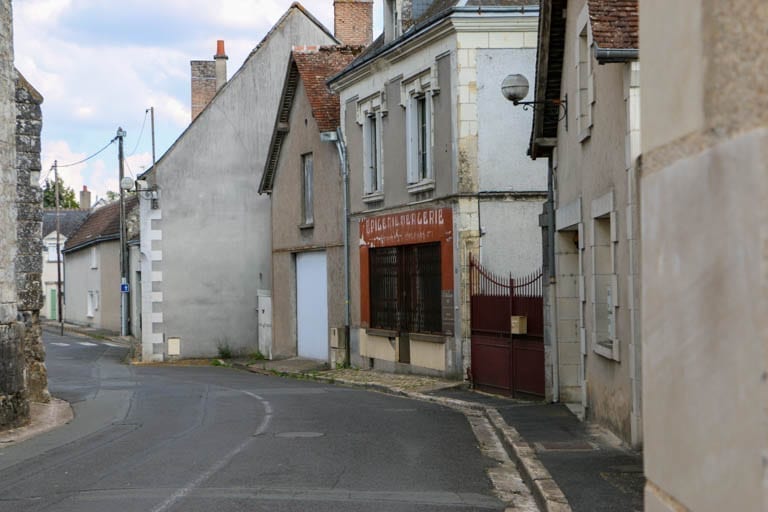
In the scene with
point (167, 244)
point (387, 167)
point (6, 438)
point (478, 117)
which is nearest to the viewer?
point (6, 438)

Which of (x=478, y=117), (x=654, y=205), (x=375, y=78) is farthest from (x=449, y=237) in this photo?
(x=654, y=205)

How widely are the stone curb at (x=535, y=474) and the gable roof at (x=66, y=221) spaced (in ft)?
224

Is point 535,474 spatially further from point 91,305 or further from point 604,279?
point 91,305

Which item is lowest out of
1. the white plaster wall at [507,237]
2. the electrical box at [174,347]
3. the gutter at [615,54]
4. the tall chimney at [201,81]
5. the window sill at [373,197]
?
the electrical box at [174,347]

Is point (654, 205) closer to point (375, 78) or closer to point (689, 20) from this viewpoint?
point (689, 20)

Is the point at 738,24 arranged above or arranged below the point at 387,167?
below

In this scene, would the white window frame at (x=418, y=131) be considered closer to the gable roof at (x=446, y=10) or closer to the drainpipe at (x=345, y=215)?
the gable roof at (x=446, y=10)

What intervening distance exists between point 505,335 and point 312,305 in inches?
435

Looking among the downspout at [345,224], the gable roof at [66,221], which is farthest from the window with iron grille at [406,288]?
the gable roof at [66,221]

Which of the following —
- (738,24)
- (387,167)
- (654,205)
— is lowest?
(654,205)

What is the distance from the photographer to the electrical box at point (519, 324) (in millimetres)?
16875

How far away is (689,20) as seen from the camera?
7.04ft

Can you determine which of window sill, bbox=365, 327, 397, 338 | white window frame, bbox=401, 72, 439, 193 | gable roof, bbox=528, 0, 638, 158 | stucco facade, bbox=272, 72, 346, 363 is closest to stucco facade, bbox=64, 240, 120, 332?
stucco facade, bbox=272, 72, 346, 363

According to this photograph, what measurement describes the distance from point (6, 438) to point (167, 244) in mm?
19855
